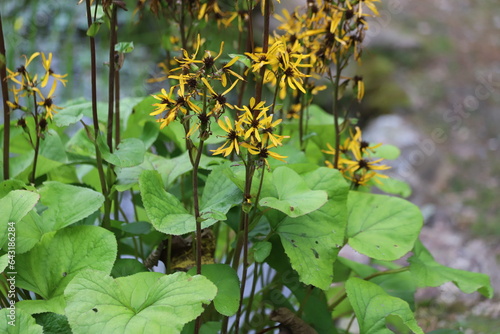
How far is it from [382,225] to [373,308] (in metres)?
0.21

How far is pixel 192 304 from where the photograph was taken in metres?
0.88

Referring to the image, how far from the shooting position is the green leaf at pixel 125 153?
109 centimetres

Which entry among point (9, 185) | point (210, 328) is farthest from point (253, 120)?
point (9, 185)

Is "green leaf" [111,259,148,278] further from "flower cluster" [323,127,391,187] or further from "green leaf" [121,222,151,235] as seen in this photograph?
"flower cluster" [323,127,391,187]

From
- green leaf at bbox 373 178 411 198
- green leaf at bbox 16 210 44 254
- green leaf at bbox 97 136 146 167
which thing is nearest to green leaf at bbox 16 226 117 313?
green leaf at bbox 16 210 44 254

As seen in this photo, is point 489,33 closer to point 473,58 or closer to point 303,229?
point 473,58

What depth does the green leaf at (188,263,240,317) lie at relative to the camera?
1.00 m

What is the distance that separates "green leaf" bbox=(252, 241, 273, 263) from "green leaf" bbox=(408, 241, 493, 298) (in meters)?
0.37

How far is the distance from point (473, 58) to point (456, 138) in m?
0.94

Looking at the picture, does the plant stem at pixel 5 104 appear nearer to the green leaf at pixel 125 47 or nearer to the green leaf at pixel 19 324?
the green leaf at pixel 125 47

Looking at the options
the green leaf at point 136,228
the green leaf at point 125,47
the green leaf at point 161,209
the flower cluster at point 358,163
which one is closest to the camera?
the green leaf at point 161,209

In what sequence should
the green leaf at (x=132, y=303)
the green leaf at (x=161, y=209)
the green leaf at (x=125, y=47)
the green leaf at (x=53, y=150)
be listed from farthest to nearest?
the green leaf at (x=53, y=150) → the green leaf at (x=125, y=47) → the green leaf at (x=161, y=209) → the green leaf at (x=132, y=303)

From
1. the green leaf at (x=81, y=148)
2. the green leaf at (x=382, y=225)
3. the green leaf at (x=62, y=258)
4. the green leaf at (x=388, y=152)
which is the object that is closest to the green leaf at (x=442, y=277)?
the green leaf at (x=382, y=225)

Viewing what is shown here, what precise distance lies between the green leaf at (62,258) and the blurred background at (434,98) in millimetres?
1175
